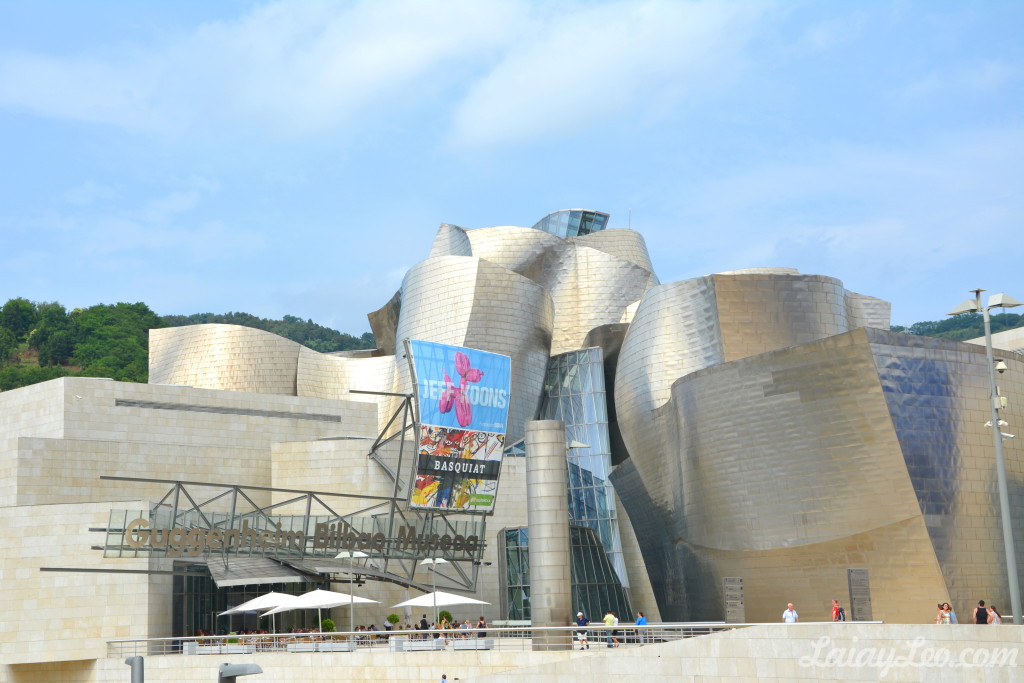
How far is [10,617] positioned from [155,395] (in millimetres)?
11639

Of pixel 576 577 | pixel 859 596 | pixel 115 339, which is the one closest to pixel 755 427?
pixel 859 596

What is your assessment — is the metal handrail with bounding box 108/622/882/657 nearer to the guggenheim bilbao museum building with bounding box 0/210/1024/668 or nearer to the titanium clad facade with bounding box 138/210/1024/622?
the guggenheim bilbao museum building with bounding box 0/210/1024/668

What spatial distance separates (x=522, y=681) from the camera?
79.8ft

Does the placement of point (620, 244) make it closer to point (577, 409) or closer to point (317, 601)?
point (577, 409)

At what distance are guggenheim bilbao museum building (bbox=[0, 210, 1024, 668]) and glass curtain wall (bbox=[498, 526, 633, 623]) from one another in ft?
0.34

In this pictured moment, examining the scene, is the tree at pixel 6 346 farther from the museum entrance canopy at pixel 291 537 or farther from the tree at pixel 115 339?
the museum entrance canopy at pixel 291 537

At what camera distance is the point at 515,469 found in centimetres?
4734

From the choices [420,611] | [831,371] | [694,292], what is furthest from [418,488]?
[831,371]

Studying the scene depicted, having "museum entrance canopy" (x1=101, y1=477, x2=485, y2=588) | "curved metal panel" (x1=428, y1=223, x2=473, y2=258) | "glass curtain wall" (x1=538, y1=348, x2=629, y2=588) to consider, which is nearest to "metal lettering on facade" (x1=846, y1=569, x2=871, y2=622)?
"museum entrance canopy" (x1=101, y1=477, x2=485, y2=588)

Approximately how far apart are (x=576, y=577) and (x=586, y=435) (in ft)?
40.0

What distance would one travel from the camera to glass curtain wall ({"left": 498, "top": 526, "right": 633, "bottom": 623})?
43.9 m

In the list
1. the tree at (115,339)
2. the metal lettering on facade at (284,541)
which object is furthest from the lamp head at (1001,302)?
the tree at (115,339)

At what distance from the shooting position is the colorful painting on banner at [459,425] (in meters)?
40.9

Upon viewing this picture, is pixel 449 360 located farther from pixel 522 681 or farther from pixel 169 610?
pixel 522 681
